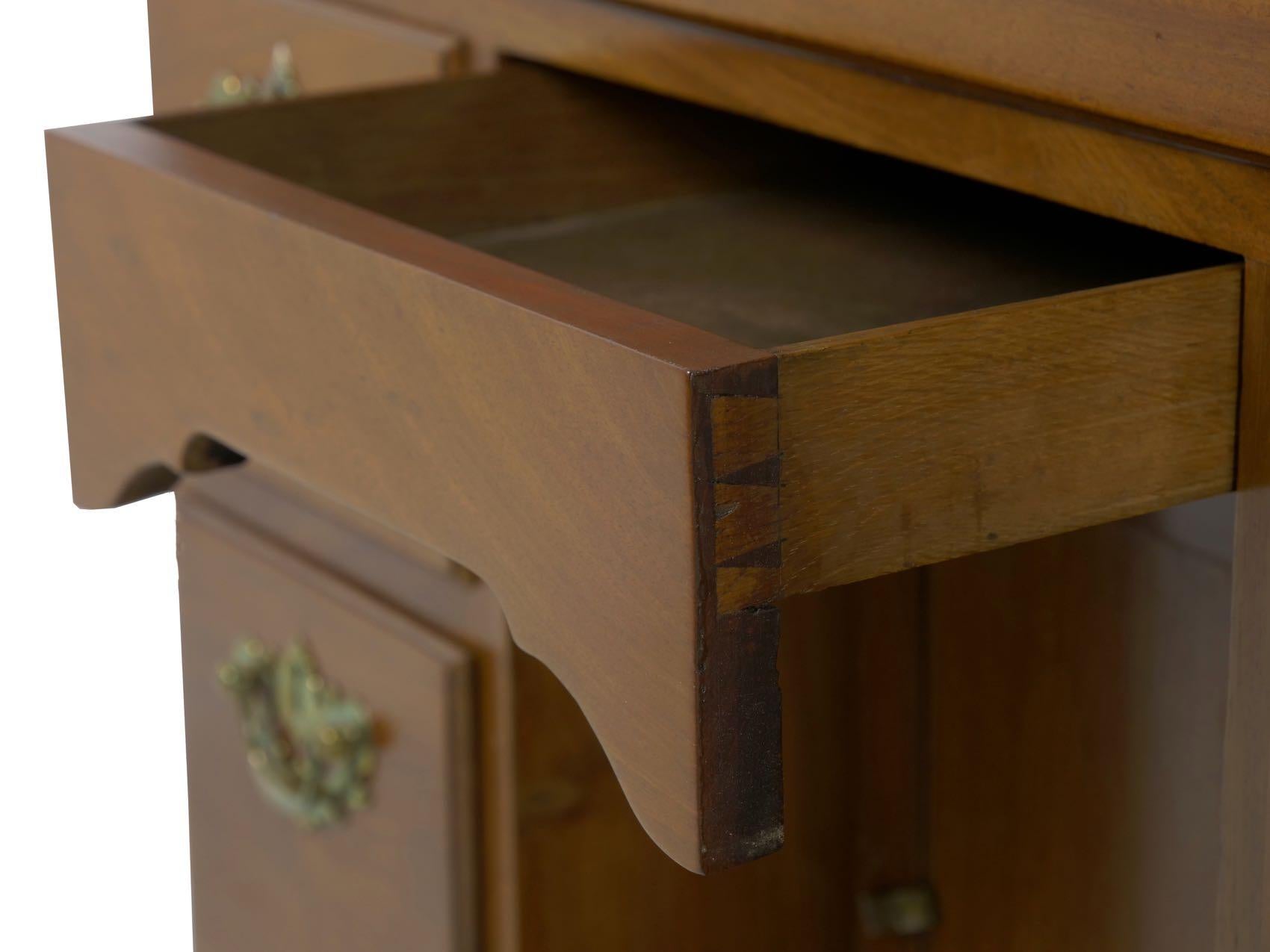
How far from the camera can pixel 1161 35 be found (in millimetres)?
642

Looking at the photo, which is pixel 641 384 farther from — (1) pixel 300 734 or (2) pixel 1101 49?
(1) pixel 300 734

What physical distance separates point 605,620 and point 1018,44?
25 cm

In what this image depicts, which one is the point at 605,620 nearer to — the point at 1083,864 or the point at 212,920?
the point at 1083,864

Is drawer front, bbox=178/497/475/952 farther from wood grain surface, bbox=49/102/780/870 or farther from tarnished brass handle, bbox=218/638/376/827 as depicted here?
wood grain surface, bbox=49/102/780/870

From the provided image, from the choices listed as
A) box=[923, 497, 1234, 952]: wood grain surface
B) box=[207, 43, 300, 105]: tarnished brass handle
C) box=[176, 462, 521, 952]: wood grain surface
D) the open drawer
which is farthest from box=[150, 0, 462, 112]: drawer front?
box=[923, 497, 1234, 952]: wood grain surface

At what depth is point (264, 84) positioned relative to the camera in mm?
1151

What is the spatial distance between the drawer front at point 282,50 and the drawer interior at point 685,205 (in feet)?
0.16

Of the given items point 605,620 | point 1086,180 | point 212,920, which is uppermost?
point 1086,180

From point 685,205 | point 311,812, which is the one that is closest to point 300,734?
point 311,812

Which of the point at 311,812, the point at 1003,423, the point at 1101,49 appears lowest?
the point at 311,812

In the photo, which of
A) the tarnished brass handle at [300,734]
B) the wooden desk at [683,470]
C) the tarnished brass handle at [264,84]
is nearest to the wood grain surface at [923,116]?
the wooden desk at [683,470]

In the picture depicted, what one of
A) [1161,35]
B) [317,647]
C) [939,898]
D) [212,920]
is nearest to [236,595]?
[317,647]

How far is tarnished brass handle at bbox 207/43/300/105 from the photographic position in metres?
1.13

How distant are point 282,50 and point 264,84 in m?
0.03
